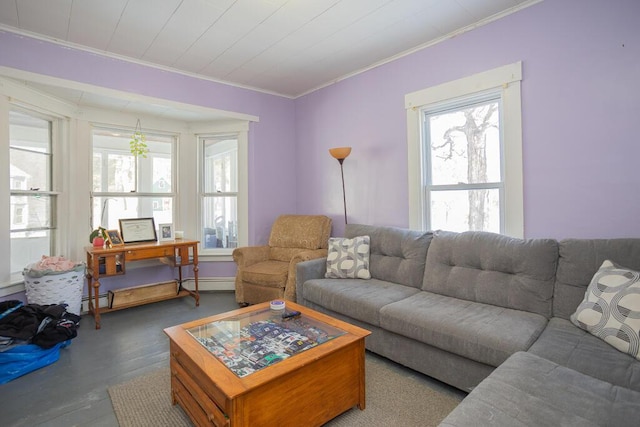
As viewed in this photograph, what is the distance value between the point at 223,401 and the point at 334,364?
56cm

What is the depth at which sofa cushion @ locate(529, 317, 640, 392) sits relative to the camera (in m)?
1.32

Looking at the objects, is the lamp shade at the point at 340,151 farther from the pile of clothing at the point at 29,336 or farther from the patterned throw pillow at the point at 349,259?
the pile of clothing at the point at 29,336

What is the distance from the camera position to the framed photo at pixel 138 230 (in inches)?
137

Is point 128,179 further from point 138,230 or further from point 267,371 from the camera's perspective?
point 267,371

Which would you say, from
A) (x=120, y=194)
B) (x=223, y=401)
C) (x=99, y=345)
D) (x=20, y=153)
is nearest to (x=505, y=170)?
(x=223, y=401)

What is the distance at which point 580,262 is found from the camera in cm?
190

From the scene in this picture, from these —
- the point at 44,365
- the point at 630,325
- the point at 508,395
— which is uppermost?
the point at 630,325

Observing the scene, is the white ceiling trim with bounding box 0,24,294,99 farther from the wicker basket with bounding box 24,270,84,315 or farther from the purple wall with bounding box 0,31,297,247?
the wicker basket with bounding box 24,270,84,315

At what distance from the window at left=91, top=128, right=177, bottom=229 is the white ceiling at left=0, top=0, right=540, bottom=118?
2.50 ft

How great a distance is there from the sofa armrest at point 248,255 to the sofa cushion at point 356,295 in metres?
1.01

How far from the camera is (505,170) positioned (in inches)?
99.5

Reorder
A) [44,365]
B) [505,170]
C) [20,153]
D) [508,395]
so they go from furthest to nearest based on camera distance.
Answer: [20,153] → [505,170] → [44,365] → [508,395]

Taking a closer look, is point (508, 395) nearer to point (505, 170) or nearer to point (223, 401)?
point (223, 401)

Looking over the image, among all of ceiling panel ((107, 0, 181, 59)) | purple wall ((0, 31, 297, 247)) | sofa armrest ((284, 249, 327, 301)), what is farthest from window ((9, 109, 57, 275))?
sofa armrest ((284, 249, 327, 301))
